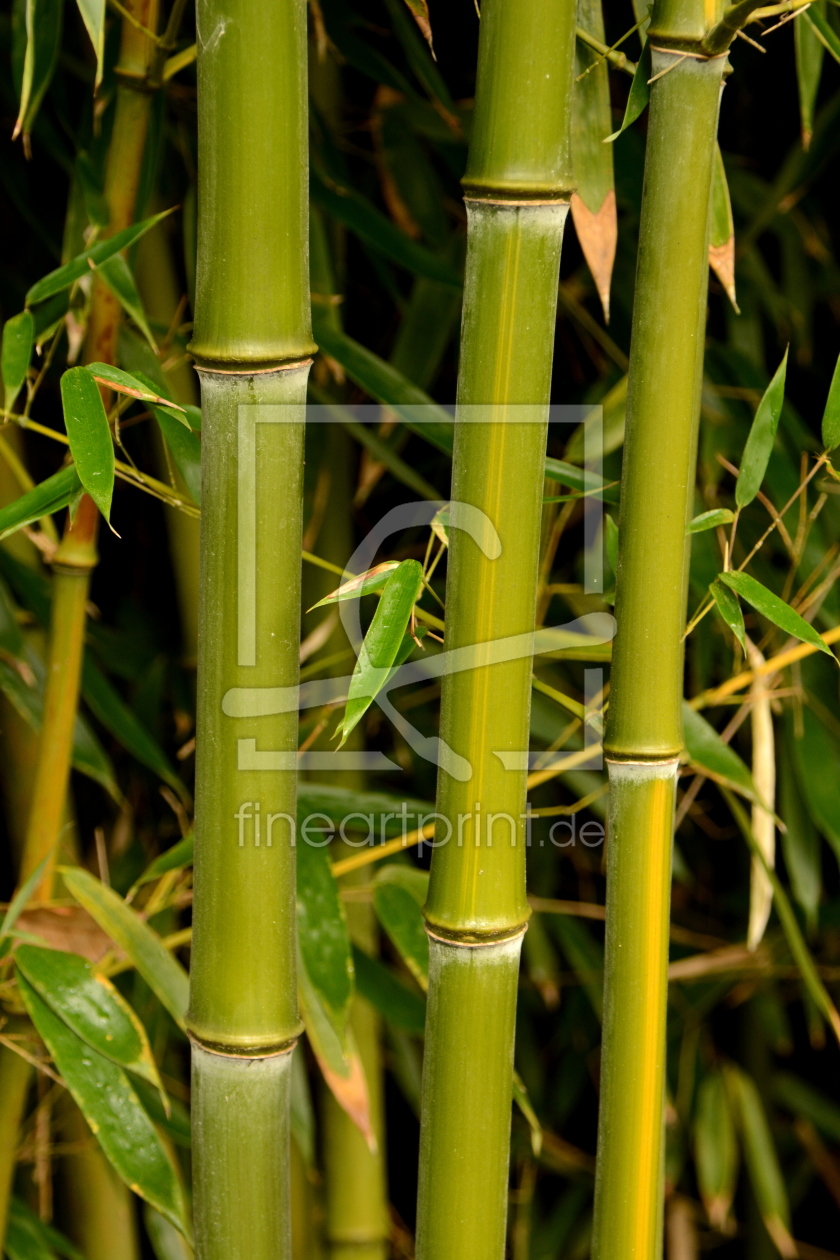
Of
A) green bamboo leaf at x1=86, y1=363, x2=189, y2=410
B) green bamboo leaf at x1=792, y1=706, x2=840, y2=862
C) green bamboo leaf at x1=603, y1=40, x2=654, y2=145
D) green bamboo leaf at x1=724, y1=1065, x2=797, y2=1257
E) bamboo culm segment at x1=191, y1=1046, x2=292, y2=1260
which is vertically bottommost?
green bamboo leaf at x1=724, y1=1065, x2=797, y2=1257

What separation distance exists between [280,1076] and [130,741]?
0.33 m

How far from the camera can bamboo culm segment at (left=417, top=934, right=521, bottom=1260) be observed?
51 centimetres

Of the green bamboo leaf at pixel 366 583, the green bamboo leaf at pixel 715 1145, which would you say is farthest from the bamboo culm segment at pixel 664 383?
the green bamboo leaf at pixel 715 1145

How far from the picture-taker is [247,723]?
49 cm

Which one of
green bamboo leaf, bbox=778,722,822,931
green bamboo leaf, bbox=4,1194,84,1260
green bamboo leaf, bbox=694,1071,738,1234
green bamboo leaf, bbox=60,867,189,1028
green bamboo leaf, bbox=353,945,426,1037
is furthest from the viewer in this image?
green bamboo leaf, bbox=694,1071,738,1234

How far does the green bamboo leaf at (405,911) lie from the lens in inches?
27.9

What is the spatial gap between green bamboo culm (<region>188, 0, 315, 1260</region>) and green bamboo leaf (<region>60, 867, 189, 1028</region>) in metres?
0.12

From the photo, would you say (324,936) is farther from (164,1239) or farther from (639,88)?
(639,88)

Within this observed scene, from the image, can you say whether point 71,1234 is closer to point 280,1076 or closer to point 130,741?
point 130,741

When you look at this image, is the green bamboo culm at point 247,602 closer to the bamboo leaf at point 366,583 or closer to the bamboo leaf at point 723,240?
the bamboo leaf at point 366,583

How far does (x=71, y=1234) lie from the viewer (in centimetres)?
93

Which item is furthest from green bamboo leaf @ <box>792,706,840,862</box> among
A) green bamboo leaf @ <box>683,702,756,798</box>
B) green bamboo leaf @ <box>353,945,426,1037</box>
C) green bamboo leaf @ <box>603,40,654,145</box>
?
green bamboo leaf @ <box>603,40,654,145</box>

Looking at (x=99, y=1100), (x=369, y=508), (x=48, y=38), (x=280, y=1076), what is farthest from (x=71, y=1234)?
(x=48, y=38)

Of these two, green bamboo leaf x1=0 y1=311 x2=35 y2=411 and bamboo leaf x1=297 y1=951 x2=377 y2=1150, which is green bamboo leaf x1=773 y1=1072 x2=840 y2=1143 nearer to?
bamboo leaf x1=297 y1=951 x2=377 y2=1150
